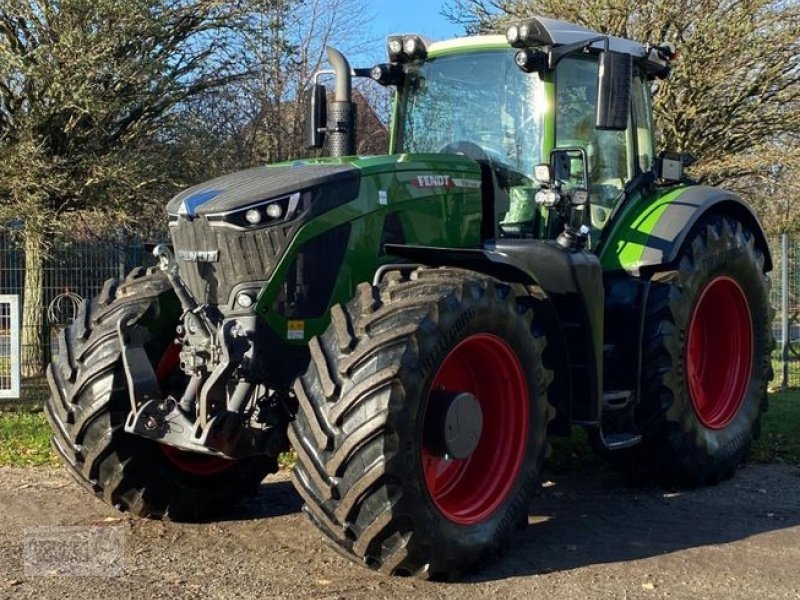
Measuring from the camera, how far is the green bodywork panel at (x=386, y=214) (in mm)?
4836

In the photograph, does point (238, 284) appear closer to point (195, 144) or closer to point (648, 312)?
point (648, 312)

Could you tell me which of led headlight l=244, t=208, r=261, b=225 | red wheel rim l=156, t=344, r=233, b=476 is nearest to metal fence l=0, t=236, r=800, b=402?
red wheel rim l=156, t=344, r=233, b=476

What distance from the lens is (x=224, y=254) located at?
4871 mm

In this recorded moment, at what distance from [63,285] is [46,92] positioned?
2.20 m

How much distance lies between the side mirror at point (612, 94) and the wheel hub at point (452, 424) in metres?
1.72

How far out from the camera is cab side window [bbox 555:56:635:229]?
612 cm

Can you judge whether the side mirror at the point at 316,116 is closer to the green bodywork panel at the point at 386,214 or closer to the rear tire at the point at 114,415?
the green bodywork panel at the point at 386,214

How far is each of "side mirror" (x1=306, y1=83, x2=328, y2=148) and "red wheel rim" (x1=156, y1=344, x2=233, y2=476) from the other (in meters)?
1.87

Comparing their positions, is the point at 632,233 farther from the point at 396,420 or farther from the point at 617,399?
the point at 396,420

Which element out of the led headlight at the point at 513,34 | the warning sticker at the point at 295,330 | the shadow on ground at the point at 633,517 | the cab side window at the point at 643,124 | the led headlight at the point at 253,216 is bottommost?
the shadow on ground at the point at 633,517

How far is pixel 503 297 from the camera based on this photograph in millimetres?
4855

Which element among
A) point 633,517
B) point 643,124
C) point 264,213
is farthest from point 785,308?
point 264,213

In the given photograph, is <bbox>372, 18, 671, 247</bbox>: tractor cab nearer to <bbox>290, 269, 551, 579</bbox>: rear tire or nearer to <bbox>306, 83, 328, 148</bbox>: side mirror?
<bbox>306, 83, 328, 148</bbox>: side mirror
